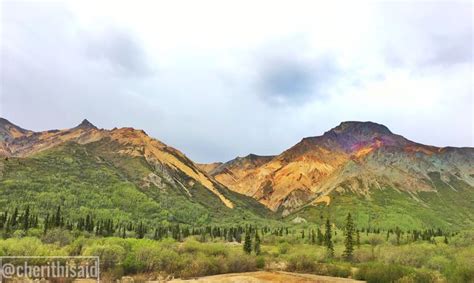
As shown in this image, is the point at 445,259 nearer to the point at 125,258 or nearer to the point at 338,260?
the point at 338,260

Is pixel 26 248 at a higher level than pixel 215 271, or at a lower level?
higher

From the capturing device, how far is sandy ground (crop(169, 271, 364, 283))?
7788cm

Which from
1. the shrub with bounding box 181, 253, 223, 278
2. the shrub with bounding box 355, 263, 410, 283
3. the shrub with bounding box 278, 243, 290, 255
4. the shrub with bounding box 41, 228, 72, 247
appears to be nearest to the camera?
the shrub with bounding box 355, 263, 410, 283

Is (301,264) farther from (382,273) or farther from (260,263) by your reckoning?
(382,273)

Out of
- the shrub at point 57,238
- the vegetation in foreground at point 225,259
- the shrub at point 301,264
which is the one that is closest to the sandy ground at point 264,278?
the vegetation in foreground at point 225,259

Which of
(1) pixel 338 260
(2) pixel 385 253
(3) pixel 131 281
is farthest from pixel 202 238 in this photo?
(3) pixel 131 281

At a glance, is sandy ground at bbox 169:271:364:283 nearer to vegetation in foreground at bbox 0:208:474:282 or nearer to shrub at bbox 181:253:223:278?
shrub at bbox 181:253:223:278

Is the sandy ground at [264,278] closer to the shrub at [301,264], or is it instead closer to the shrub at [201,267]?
the shrub at [201,267]

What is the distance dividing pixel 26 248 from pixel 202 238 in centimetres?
9320

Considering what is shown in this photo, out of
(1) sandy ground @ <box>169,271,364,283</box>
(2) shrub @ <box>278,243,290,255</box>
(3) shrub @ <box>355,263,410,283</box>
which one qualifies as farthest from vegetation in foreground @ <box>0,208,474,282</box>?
(1) sandy ground @ <box>169,271,364,283</box>

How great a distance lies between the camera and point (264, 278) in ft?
268

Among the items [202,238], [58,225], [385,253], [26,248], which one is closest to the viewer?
[26,248]

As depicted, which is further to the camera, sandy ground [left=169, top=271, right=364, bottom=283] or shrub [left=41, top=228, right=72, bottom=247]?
shrub [left=41, top=228, right=72, bottom=247]

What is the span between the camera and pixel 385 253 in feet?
359
